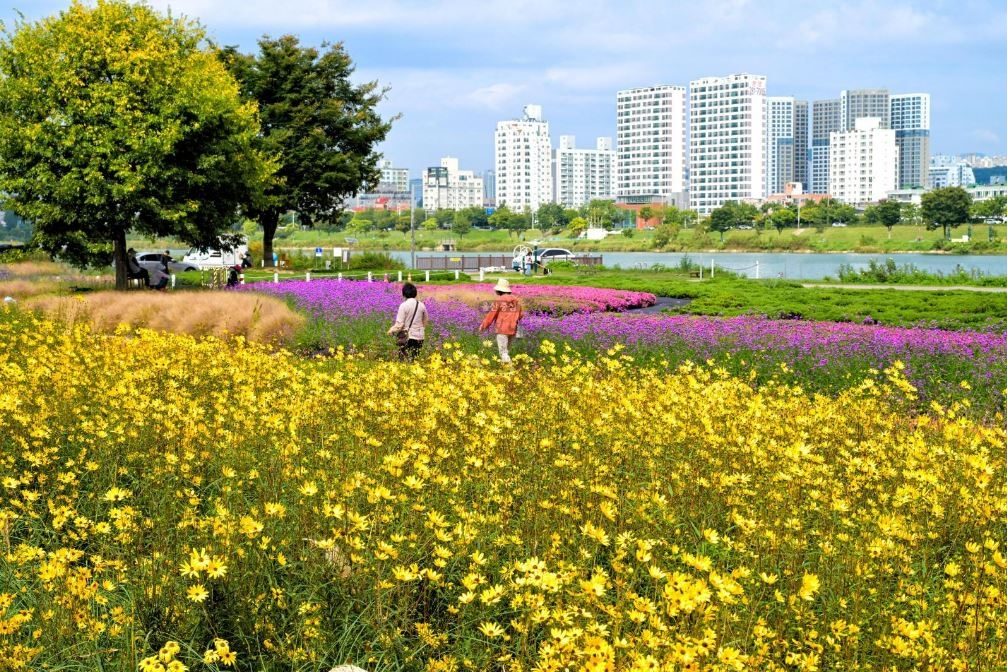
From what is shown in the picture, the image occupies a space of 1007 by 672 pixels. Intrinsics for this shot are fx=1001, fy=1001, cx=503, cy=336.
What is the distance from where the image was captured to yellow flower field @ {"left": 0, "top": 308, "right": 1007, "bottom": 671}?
406 cm

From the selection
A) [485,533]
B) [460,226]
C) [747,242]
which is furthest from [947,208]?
[485,533]

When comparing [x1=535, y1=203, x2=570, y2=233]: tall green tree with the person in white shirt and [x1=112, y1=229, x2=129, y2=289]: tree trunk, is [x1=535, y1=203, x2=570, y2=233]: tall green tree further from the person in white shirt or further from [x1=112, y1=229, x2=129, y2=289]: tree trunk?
the person in white shirt

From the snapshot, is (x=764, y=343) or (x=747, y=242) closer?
(x=764, y=343)

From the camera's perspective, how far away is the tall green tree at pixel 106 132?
26.9 m

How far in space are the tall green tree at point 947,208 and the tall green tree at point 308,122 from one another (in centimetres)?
8759

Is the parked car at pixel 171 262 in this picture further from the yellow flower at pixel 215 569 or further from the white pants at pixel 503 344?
the yellow flower at pixel 215 569

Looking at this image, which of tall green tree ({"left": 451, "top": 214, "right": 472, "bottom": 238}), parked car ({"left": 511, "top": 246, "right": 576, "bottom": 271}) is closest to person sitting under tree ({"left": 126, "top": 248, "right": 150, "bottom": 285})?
parked car ({"left": 511, "top": 246, "right": 576, "bottom": 271})

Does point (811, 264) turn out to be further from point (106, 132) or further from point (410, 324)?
point (410, 324)

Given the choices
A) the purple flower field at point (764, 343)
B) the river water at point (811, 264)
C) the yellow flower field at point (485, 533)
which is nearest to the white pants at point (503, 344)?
the purple flower field at point (764, 343)

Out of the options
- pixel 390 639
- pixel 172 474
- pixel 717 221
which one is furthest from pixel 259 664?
pixel 717 221

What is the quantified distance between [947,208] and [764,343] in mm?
114992

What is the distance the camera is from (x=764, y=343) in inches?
587

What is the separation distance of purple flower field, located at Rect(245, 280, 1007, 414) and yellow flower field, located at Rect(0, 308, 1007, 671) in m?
4.76

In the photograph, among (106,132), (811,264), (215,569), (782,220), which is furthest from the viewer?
(782,220)
